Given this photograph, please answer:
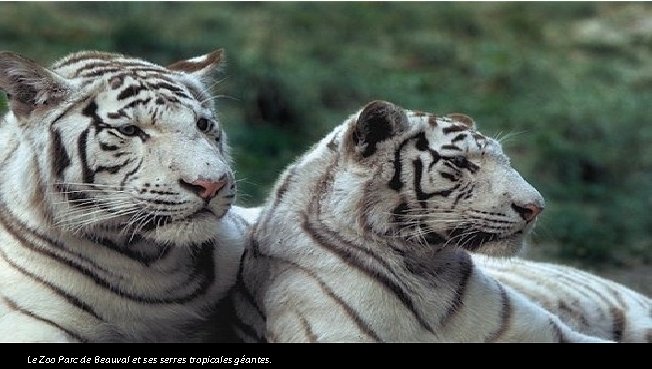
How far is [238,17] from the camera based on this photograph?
905 cm

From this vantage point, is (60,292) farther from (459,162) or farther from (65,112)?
(459,162)

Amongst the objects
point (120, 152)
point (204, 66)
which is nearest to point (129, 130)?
point (120, 152)

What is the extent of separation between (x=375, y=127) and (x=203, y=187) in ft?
1.73

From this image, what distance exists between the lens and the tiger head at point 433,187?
3.05 m

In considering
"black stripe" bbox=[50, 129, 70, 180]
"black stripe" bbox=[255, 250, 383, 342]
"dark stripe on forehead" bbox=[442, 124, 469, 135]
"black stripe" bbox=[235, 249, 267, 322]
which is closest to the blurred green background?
"dark stripe on forehead" bbox=[442, 124, 469, 135]

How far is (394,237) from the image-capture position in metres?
3.07

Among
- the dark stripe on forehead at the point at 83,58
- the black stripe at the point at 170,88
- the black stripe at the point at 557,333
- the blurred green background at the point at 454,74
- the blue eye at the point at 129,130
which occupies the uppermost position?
the black stripe at the point at 170,88

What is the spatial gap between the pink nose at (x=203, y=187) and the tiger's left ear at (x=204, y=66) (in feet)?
1.90

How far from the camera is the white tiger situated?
115 inches

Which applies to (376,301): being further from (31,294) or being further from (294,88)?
(294,88)

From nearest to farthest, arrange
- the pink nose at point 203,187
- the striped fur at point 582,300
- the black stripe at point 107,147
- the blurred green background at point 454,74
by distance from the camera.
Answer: the pink nose at point 203,187, the black stripe at point 107,147, the striped fur at point 582,300, the blurred green background at point 454,74

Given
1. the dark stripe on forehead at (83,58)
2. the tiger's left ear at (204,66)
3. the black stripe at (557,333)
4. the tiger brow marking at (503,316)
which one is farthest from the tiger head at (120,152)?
the black stripe at (557,333)

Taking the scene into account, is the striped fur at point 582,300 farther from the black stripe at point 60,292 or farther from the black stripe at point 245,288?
the black stripe at point 60,292
